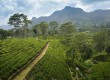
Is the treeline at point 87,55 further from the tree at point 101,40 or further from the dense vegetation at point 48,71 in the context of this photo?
the dense vegetation at point 48,71

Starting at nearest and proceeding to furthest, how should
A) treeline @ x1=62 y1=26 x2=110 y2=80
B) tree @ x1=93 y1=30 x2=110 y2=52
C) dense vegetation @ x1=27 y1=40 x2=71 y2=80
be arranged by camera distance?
dense vegetation @ x1=27 y1=40 x2=71 y2=80
treeline @ x1=62 y1=26 x2=110 y2=80
tree @ x1=93 y1=30 x2=110 y2=52

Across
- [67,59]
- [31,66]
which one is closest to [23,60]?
[31,66]

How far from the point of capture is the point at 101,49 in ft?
410

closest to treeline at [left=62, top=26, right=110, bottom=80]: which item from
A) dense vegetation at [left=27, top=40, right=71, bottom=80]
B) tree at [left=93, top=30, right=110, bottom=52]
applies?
tree at [left=93, top=30, right=110, bottom=52]

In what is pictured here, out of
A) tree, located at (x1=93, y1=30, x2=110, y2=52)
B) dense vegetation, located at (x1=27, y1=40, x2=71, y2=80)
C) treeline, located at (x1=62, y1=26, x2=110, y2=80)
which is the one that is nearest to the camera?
dense vegetation, located at (x1=27, y1=40, x2=71, y2=80)

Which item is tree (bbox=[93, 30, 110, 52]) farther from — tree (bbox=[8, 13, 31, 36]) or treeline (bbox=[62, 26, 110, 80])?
tree (bbox=[8, 13, 31, 36])

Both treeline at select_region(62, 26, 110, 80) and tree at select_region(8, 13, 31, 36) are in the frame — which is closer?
treeline at select_region(62, 26, 110, 80)

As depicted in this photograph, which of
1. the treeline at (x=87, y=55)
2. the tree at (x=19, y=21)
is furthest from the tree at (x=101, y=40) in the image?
the tree at (x=19, y=21)

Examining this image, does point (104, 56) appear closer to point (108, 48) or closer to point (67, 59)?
point (108, 48)

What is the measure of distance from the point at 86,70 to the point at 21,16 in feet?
284

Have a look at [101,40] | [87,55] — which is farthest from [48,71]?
[101,40]

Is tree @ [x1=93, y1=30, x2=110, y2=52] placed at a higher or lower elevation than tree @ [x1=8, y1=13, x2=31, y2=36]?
lower

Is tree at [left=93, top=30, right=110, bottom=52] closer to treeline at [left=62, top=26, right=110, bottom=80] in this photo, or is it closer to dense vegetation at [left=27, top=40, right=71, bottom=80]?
treeline at [left=62, top=26, right=110, bottom=80]

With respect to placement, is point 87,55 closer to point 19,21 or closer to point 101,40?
point 101,40
